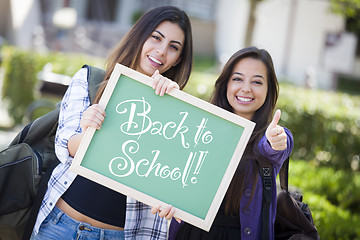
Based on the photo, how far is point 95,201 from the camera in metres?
2.11

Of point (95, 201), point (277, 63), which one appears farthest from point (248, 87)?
point (277, 63)

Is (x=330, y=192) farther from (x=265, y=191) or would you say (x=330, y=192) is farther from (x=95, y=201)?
(x=95, y=201)

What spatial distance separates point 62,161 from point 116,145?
0.27m

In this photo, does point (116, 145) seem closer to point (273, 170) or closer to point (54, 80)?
point (273, 170)

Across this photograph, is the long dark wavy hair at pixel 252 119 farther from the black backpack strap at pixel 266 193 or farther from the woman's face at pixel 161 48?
the woman's face at pixel 161 48

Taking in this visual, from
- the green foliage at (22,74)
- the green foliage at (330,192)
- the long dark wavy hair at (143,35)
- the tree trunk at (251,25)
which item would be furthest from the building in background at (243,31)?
the long dark wavy hair at (143,35)

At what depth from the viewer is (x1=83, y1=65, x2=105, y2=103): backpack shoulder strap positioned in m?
2.21

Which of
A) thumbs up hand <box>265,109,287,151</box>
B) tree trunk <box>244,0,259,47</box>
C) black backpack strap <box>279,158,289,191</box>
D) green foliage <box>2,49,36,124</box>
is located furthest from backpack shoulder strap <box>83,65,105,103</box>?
green foliage <box>2,49,36,124</box>

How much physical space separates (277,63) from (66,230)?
1537 centimetres

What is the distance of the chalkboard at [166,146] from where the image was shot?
1.99 metres

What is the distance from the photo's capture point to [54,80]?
7.26 metres

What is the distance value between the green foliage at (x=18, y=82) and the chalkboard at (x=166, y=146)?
6923 millimetres

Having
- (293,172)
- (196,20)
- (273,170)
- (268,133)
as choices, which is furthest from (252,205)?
(196,20)

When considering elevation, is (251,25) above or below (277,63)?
below
